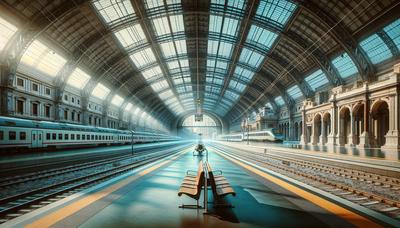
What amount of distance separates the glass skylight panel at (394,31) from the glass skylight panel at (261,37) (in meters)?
12.8

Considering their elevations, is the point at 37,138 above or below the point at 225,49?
below

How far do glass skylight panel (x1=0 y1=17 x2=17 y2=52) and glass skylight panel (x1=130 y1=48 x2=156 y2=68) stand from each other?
58.7 ft

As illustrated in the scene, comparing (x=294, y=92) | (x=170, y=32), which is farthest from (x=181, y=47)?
(x=294, y=92)

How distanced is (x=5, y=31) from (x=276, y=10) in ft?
94.8

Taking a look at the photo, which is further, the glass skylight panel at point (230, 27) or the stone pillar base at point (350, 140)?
the glass skylight panel at point (230, 27)

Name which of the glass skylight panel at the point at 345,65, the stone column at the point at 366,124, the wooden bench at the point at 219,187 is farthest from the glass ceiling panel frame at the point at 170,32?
the wooden bench at the point at 219,187

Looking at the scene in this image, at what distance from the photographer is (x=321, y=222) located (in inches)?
187

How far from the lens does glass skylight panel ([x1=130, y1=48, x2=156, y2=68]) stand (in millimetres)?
40531

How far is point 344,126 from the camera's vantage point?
30609mm

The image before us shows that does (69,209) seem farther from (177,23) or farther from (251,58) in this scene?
(251,58)

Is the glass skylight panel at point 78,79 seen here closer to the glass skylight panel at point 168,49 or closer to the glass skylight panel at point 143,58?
the glass skylight panel at point 143,58

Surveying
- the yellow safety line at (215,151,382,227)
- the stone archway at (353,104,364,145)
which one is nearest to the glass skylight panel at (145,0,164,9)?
the stone archway at (353,104,364,145)

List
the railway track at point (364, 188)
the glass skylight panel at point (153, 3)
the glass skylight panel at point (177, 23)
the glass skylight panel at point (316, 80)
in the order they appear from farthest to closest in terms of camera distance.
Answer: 1. the glass skylight panel at point (316, 80)
2. the glass skylight panel at point (177, 23)
3. the glass skylight panel at point (153, 3)
4. the railway track at point (364, 188)

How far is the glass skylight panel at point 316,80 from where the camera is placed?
1393 inches
